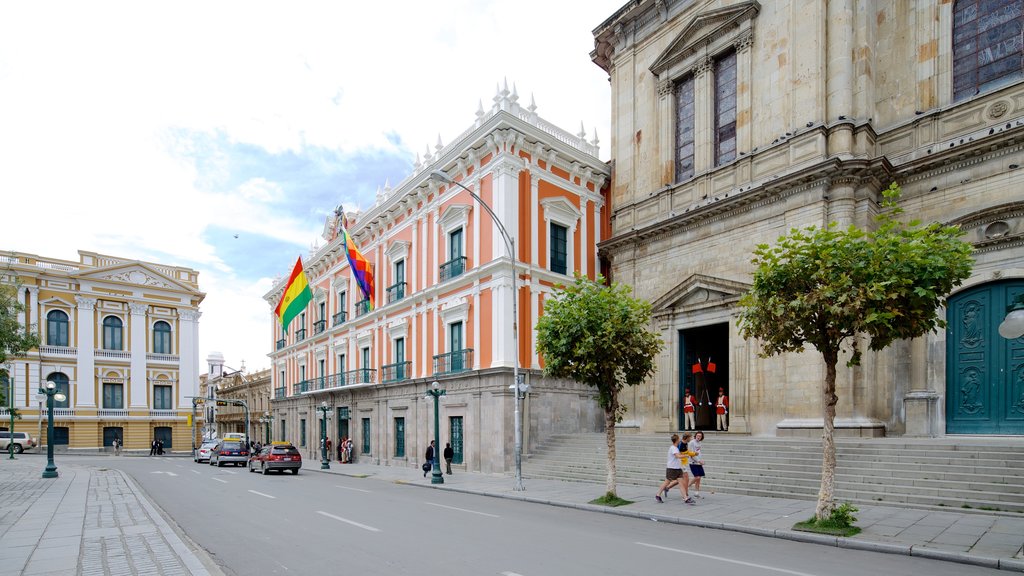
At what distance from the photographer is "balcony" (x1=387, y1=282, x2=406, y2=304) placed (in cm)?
3092

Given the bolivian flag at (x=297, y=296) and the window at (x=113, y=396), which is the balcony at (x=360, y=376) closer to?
the bolivian flag at (x=297, y=296)

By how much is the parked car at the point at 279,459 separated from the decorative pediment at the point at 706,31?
21.6 m

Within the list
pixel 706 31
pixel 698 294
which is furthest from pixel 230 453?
pixel 706 31

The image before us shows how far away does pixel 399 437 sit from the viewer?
30.0 meters

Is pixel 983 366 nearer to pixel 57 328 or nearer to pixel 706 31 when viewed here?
pixel 706 31

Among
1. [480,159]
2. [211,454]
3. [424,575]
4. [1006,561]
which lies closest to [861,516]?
[1006,561]

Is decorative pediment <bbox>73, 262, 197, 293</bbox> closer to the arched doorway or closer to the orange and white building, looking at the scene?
the orange and white building

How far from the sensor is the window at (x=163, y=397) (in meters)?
52.9

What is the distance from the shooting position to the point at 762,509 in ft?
43.8

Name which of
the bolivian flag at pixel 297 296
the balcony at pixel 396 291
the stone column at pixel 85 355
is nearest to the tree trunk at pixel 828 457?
the balcony at pixel 396 291

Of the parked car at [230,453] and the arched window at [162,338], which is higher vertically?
the arched window at [162,338]

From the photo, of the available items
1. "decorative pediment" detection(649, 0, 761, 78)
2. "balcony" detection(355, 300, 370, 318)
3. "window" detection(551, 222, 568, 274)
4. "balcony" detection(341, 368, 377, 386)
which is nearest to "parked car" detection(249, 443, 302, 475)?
"balcony" detection(341, 368, 377, 386)

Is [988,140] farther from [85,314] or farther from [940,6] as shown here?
[85,314]

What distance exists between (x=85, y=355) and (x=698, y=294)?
4799 cm
